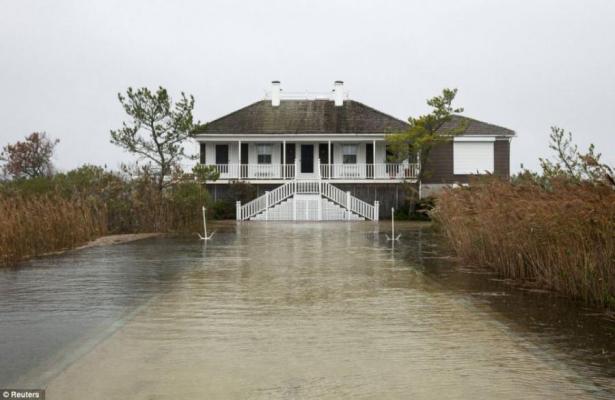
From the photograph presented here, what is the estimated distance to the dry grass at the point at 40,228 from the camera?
549 inches

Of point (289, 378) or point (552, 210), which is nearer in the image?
point (289, 378)

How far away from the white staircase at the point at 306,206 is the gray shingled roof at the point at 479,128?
8.60 meters

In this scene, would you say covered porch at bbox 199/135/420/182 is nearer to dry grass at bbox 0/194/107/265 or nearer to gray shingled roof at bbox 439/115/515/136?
gray shingled roof at bbox 439/115/515/136

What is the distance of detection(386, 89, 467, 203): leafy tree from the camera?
35.3m

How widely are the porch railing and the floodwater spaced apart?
85.6 ft

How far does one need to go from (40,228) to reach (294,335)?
35.8 ft

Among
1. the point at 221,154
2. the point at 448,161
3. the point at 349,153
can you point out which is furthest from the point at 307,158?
the point at 448,161

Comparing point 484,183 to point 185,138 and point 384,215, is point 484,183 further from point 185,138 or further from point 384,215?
point 384,215

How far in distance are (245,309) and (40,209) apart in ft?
33.1

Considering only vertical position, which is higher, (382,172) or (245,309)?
(382,172)

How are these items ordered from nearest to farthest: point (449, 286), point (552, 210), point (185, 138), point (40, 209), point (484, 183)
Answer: point (552, 210) < point (449, 286) < point (484, 183) < point (40, 209) < point (185, 138)

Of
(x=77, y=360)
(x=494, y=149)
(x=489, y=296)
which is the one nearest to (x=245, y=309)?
(x=77, y=360)

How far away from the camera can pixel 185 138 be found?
31.7 metres

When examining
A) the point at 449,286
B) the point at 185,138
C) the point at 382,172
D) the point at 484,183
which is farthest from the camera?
the point at 382,172
